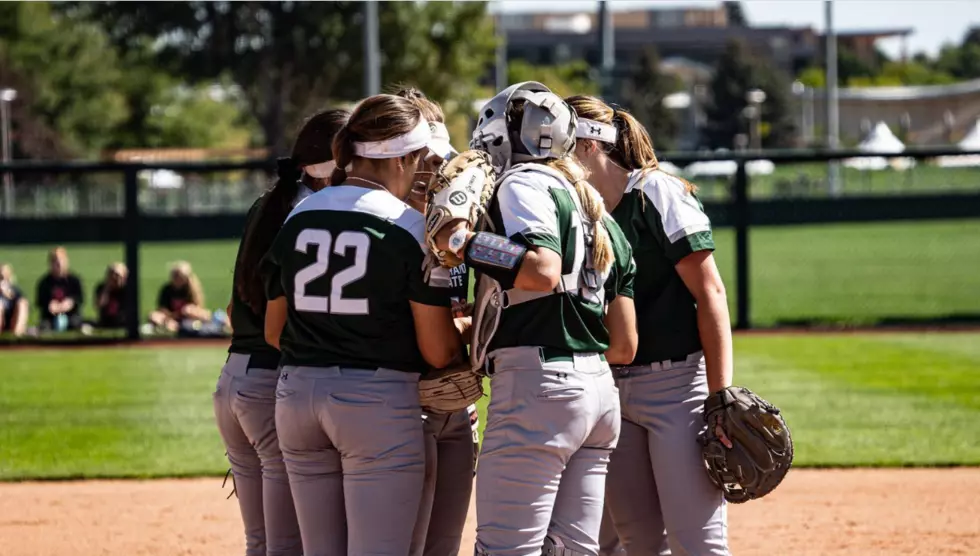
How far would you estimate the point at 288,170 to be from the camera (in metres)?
4.33

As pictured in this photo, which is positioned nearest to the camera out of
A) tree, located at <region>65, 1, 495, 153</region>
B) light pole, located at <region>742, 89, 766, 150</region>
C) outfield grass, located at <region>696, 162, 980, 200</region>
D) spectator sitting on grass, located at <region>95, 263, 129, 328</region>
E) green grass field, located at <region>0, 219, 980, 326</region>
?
spectator sitting on grass, located at <region>95, 263, 129, 328</region>

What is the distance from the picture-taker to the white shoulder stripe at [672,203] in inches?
158

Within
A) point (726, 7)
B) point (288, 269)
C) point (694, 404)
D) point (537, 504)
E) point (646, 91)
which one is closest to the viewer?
point (537, 504)

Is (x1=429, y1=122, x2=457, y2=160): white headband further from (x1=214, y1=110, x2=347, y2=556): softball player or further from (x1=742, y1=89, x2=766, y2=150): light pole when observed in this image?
(x1=742, y1=89, x2=766, y2=150): light pole

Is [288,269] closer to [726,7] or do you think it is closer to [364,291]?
[364,291]

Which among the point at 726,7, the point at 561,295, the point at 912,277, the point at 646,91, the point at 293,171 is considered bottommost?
the point at 912,277

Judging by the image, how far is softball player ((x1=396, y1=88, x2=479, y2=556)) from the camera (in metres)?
4.04

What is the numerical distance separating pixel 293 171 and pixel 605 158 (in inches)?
42.5

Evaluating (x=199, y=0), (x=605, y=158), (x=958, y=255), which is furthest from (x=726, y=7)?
(x=605, y=158)

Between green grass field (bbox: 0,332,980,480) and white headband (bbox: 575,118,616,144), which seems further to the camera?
green grass field (bbox: 0,332,980,480)

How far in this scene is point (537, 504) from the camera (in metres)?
3.51

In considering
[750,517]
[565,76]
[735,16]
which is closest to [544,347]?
[750,517]

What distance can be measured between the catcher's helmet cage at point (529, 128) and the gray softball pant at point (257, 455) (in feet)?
3.95

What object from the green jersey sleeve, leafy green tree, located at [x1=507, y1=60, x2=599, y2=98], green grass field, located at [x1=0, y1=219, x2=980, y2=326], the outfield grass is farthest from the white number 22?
leafy green tree, located at [x1=507, y1=60, x2=599, y2=98]
